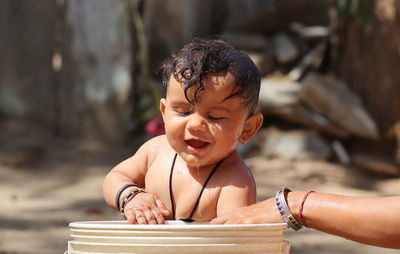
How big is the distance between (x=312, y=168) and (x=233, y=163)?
3431 millimetres

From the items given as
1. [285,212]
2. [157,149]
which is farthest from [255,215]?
[157,149]

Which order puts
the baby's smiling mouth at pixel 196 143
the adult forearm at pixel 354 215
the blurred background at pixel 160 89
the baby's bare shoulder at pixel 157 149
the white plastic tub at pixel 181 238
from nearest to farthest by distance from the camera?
the white plastic tub at pixel 181 238 < the adult forearm at pixel 354 215 < the baby's smiling mouth at pixel 196 143 < the baby's bare shoulder at pixel 157 149 < the blurred background at pixel 160 89

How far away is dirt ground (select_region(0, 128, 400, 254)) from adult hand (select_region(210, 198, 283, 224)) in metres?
2.06

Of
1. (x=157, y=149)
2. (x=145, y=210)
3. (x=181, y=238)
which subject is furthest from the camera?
(x=157, y=149)

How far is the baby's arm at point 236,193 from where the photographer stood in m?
2.22

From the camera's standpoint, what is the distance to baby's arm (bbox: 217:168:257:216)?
2.22m

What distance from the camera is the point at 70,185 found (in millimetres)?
5406

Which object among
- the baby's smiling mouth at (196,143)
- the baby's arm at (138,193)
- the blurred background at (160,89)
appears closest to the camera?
the baby's arm at (138,193)

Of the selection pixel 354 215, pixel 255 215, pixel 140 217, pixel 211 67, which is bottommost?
pixel 354 215

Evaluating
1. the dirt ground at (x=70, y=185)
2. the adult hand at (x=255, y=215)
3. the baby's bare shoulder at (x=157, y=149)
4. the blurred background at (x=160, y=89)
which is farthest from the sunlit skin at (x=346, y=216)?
the blurred background at (x=160, y=89)

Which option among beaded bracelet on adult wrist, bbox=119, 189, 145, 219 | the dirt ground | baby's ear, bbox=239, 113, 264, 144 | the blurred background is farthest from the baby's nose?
the blurred background

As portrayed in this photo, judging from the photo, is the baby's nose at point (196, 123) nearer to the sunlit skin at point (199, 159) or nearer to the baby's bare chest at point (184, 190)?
the sunlit skin at point (199, 159)

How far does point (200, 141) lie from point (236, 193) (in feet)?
0.64

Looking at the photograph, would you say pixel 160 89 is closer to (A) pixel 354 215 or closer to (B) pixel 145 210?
(B) pixel 145 210
